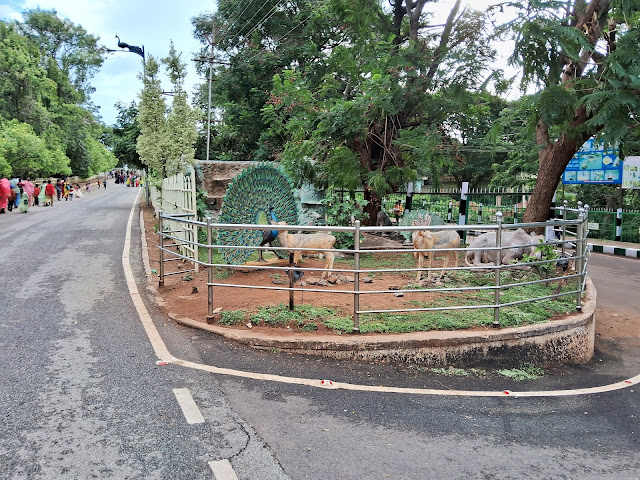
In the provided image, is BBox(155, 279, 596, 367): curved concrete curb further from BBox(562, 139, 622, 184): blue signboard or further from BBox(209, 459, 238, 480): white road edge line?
BBox(562, 139, 622, 184): blue signboard

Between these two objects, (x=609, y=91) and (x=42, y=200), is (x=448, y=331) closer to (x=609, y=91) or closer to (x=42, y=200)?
(x=609, y=91)

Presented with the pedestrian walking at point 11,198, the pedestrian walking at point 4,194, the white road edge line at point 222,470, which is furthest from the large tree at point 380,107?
Result: the pedestrian walking at point 11,198

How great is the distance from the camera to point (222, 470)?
9.77 ft

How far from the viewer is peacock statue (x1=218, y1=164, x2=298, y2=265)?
8383 mm

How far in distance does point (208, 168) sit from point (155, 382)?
33.3 feet

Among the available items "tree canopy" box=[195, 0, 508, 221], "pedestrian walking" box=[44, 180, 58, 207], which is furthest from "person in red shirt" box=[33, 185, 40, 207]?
"tree canopy" box=[195, 0, 508, 221]

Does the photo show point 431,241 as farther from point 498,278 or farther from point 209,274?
point 209,274

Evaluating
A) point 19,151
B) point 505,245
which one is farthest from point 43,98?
point 505,245

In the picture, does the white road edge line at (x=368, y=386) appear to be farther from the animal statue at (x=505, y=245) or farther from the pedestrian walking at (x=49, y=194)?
the pedestrian walking at (x=49, y=194)

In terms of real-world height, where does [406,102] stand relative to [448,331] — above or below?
above

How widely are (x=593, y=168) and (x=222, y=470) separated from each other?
19.0 meters

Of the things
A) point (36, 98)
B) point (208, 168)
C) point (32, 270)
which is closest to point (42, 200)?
point (36, 98)

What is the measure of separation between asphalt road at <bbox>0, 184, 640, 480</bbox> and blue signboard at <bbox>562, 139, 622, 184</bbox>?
45.5 ft

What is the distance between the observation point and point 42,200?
1169 inches
